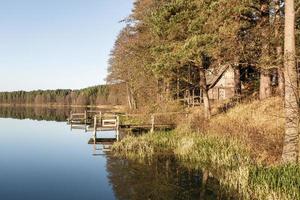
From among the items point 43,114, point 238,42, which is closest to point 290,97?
point 238,42

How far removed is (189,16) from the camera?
23.0 m

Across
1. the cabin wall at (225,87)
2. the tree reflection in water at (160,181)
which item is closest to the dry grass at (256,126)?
the tree reflection in water at (160,181)

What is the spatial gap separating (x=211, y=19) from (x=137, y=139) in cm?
944

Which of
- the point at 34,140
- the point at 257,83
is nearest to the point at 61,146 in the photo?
the point at 34,140

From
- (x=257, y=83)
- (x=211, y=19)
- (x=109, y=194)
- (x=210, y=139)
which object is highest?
(x=211, y=19)

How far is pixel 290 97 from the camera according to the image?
12805 millimetres

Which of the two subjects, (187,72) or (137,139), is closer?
(137,139)

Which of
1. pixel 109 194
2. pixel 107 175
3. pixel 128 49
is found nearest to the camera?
pixel 109 194

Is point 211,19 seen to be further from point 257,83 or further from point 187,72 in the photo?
point 257,83

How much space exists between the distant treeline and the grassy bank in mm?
73417

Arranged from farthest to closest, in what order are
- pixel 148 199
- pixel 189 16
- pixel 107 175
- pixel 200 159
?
pixel 189 16
pixel 200 159
pixel 107 175
pixel 148 199

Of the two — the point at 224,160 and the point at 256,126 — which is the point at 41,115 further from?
the point at 224,160

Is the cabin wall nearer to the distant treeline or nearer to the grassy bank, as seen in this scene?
the grassy bank

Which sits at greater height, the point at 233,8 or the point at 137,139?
the point at 233,8
